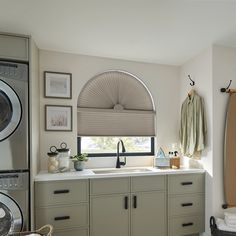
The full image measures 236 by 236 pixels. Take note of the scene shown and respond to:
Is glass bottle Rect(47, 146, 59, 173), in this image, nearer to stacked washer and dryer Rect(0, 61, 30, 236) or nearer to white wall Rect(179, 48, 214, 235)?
stacked washer and dryer Rect(0, 61, 30, 236)

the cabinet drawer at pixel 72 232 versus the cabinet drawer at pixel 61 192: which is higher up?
the cabinet drawer at pixel 61 192

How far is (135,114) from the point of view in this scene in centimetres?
308

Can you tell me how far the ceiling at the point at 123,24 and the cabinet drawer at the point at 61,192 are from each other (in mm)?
1573

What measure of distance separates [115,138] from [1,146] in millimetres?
1492

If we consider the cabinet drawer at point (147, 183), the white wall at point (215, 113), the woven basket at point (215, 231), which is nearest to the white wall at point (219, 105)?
the white wall at point (215, 113)

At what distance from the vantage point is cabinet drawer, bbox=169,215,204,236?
2600 millimetres

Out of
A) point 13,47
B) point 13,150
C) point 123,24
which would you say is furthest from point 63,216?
point 123,24

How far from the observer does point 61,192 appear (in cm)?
225

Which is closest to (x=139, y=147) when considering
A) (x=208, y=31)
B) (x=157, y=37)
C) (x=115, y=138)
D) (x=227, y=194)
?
(x=115, y=138)

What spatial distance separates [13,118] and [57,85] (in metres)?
0.84

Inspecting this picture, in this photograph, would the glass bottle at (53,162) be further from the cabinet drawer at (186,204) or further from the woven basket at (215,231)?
the woven basket at (215,231)

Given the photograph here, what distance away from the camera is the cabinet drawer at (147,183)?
2.48 m

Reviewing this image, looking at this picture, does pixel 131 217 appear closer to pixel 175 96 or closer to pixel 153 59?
pixel 175 96

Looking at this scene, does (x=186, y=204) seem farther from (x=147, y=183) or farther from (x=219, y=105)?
(x=219, y=105)
